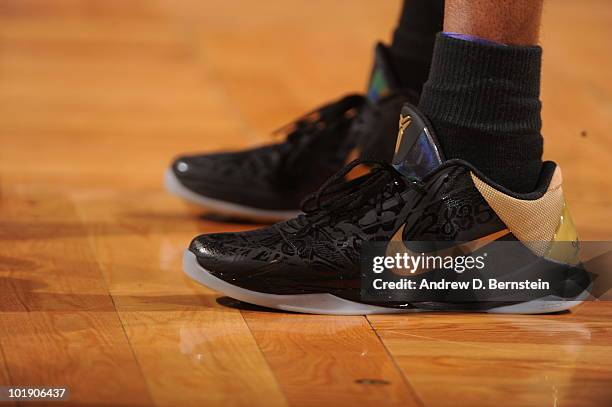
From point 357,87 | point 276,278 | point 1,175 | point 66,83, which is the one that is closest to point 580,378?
point 276,278

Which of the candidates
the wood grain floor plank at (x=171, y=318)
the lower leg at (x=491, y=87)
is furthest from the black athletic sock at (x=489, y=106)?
the wood grain floor plank at (x=171, y=318)

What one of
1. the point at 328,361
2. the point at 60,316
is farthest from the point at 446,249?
the point at 60,316

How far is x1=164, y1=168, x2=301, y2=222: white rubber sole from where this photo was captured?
119cm

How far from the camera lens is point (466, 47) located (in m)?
0.88

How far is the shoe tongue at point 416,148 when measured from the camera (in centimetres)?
89

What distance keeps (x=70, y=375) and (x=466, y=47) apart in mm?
399

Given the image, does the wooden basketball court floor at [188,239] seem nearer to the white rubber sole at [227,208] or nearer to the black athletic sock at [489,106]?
the white rubber sole at [227,208]

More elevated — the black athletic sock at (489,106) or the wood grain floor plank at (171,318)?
the black athletic sock at (489,106)

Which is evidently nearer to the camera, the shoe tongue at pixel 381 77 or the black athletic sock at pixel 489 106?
the black athletic sock at pixel 489 106

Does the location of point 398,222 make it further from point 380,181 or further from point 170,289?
point 170,289

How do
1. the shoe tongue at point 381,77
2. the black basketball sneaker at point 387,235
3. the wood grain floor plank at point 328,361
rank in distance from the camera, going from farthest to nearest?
the shoe tongue at point 381,77
the black basketball sneaker at point 387,235
the wood grain floor plank at point 328,361

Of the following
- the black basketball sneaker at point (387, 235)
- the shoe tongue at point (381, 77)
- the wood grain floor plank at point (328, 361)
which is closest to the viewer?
the wood grain floor plank at point (328, 361)

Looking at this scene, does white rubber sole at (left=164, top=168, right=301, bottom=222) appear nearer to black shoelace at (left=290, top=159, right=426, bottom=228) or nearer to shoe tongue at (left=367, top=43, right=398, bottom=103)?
shoe tongue at (left=367, top=43, right=398, bottom=103)

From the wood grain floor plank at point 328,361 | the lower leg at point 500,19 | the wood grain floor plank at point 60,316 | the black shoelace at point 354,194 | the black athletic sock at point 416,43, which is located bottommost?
the wood grain floor plank at point 60,316
